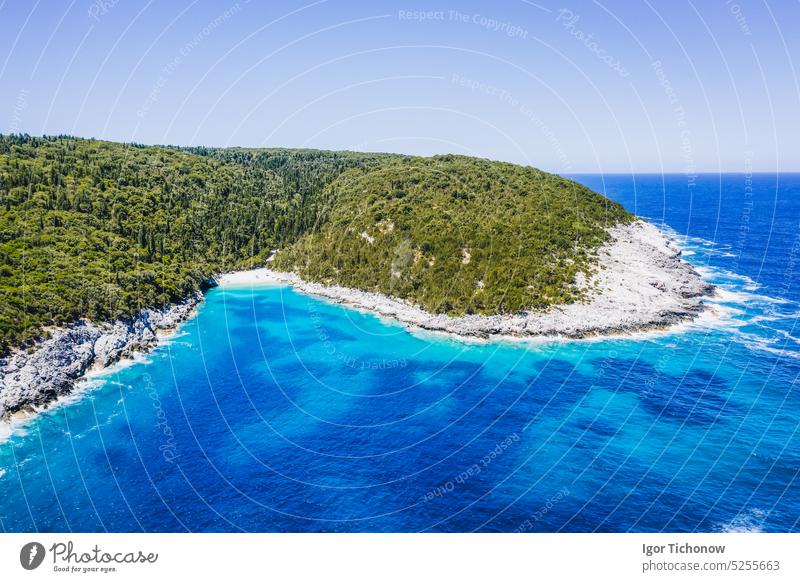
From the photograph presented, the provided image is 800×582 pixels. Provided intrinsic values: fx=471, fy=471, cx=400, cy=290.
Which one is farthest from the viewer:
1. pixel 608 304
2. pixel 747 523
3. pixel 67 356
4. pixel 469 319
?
pixel 608 304

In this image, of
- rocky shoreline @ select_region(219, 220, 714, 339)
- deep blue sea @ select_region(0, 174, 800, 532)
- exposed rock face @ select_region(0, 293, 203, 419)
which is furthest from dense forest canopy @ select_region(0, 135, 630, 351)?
deep blue sea @ select_region(0, 174, 800, 532)

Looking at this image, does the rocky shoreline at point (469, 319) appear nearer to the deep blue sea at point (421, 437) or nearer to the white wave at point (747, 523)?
the deep blue sea at point (421, 437)

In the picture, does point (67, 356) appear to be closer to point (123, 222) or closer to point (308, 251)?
point (123, 222)

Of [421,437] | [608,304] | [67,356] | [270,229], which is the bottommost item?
[421,437]

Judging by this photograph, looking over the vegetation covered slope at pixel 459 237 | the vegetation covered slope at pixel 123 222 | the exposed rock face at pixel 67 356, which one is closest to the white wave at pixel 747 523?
the vegetation covered slope at pixel 459 237

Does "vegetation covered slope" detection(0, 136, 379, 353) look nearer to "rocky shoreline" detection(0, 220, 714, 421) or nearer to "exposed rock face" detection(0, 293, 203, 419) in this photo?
"exposed rock face" detection(0, 293, 203, 419)

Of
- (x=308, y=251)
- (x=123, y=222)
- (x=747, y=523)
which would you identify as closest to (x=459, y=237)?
(x=308, y=251)
